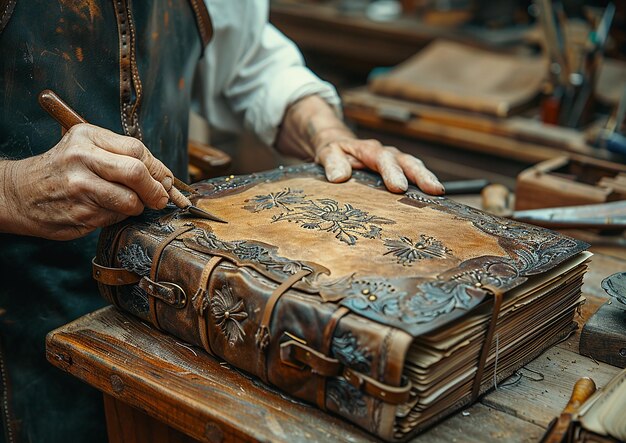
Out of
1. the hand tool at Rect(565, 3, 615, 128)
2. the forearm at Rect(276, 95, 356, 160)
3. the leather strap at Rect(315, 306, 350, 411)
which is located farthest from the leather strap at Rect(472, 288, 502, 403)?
the hand tool at Rect(565, 3, 615, 128)

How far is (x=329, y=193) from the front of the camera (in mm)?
1441

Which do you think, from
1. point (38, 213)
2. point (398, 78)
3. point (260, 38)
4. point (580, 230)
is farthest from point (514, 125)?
point (38, 213)

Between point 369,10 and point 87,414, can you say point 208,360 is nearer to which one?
point 87,414

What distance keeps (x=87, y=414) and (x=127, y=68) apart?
0.74m

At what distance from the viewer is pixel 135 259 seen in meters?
1.27

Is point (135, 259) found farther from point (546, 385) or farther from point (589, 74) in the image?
point (589, 74)

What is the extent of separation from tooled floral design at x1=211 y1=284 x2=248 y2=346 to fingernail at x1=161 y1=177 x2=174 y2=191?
0.25m

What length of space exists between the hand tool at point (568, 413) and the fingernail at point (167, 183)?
0.72m

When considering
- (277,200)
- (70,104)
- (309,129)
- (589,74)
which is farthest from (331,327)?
(589,74)

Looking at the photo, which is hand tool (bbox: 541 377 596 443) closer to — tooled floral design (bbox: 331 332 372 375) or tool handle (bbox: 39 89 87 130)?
tooled floral design (bbox: 331 332 372 375)

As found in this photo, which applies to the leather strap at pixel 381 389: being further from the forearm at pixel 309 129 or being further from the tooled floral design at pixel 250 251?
the forearm at pixel 309 129

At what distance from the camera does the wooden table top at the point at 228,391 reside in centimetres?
106

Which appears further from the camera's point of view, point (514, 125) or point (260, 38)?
point (514, 125)

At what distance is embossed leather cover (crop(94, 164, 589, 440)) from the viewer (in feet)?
3.32
